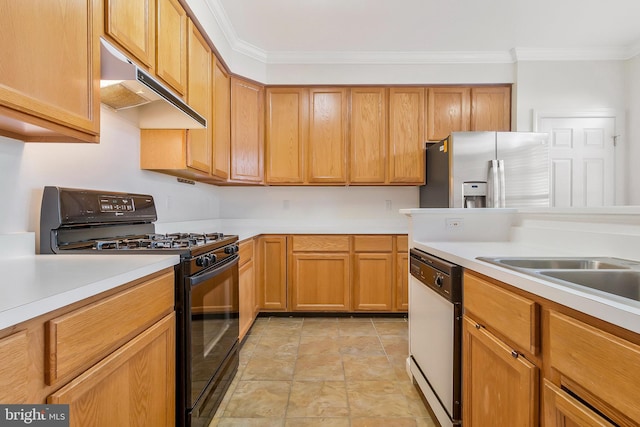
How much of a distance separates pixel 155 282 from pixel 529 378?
1190 millimetres

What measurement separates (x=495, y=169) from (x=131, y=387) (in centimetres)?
315

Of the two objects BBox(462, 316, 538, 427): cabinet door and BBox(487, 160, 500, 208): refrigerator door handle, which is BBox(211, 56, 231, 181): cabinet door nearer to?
BBox(462, 316, 538, 427): cabinet door

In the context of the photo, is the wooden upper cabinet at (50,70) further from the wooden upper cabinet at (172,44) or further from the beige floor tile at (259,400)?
the beige floor tile at (259,400)

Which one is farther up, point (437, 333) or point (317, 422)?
point (437, 333)

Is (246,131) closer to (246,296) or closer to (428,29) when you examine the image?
(246,296)

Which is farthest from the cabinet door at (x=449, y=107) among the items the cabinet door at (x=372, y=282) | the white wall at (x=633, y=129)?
the white wall at (x=633, y=129)

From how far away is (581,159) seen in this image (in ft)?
11.3

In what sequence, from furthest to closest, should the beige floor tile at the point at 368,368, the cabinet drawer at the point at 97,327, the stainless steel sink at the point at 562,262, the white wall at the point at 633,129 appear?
1. the white wall at the point at 633,129
2. the beige floor tile at the point at 368,368
3. the stainless steel sink at the point at 562,262
4. the cabinet drawer at the point at 97,327

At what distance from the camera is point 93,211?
1573 millimetres

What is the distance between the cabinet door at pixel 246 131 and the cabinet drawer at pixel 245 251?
0.75m

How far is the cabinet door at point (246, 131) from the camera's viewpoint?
3.18 meters

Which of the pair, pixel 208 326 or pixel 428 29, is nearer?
pixel 208 326

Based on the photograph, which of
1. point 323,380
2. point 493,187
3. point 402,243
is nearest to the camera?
point 323,380

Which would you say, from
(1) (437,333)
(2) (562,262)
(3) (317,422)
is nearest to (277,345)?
(3) (317,422)
